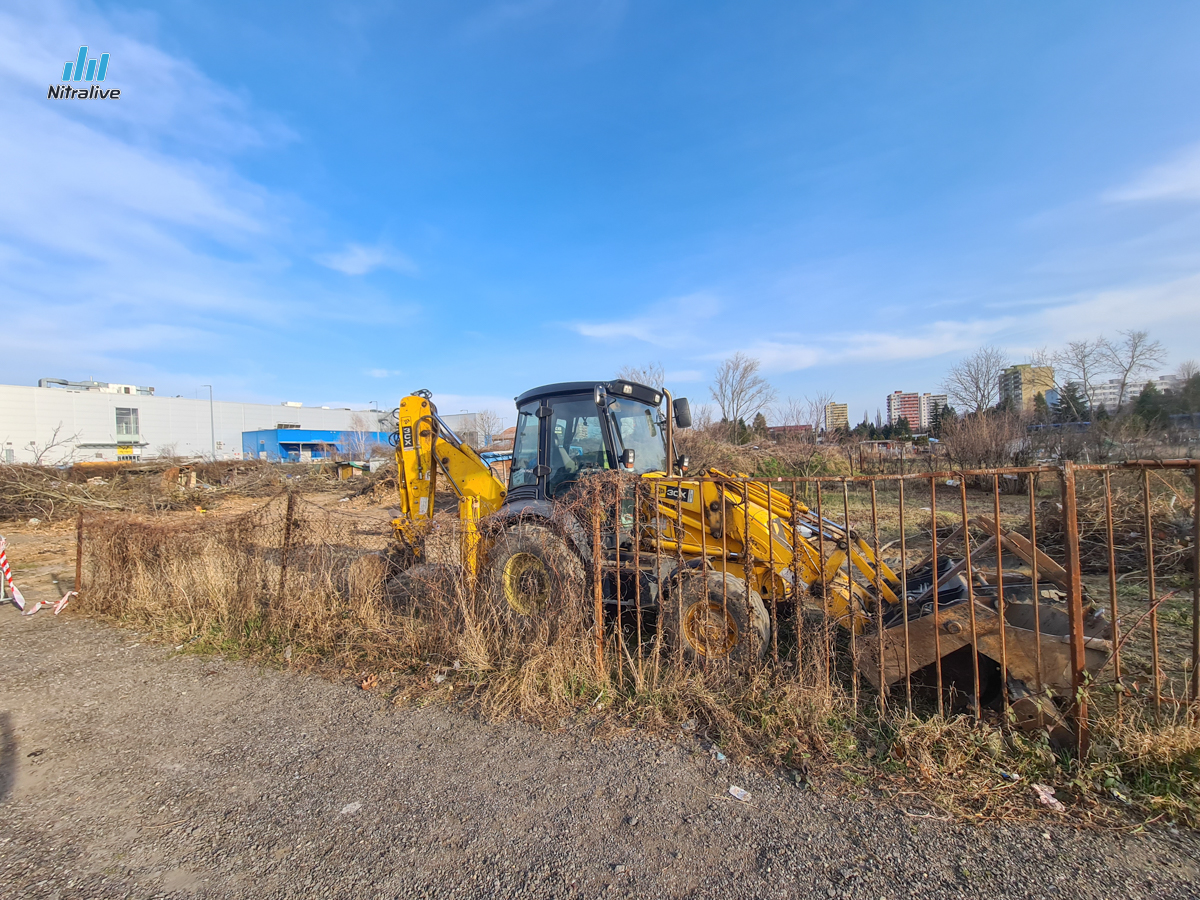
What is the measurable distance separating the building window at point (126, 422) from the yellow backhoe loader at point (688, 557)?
59194 mm

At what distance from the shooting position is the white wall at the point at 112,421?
44438 mm

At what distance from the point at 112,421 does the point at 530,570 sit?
61.4 metres

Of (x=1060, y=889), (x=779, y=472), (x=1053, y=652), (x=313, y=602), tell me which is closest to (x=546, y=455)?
(x=313, y=602)

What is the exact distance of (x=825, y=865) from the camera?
2662 mm

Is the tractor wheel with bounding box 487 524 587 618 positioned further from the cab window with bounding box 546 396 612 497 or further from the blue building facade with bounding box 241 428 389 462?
the blue building facade with bounding box 241 428 389 462

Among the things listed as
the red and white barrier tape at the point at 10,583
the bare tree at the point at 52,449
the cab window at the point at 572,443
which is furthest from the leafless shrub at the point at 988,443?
the bare tree at the point at 52,449

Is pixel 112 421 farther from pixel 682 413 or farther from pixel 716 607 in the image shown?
pixel 716 607

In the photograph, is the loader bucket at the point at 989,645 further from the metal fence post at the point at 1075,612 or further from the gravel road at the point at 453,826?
the gravel road at the point at 453,826

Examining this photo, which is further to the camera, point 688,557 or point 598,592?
point 688,557

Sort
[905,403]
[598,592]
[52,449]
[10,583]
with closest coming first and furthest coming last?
1. [598,592]
2. [10,583]
3. [52,449]
4. [905,403]

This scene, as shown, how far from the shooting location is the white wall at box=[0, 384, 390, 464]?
44.4 m

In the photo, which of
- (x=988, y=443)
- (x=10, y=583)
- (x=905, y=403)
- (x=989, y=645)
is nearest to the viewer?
(x=989, y=645)

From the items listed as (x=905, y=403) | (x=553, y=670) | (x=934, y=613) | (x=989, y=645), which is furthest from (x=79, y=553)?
(x=905, y=403)

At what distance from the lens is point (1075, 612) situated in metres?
3.29
